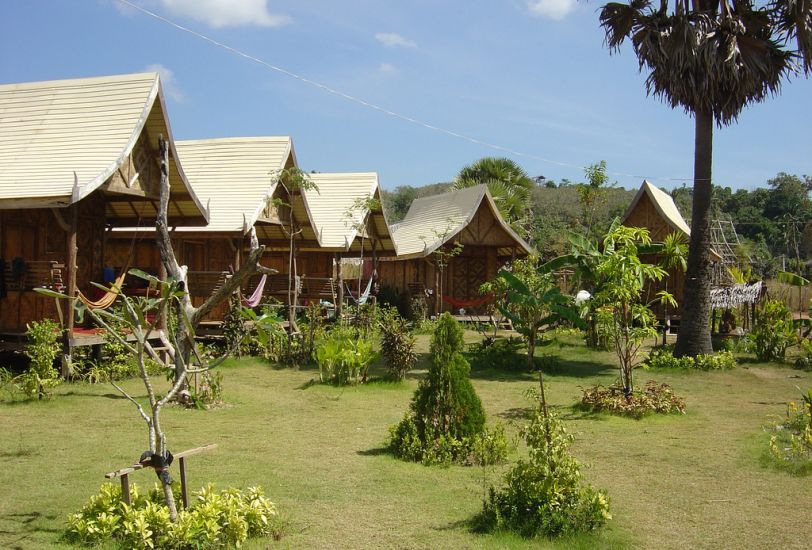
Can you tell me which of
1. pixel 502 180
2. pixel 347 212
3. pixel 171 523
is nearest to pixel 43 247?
pixel 347 212

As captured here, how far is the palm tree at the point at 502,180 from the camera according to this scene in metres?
32.3

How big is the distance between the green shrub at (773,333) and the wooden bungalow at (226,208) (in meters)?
11.2

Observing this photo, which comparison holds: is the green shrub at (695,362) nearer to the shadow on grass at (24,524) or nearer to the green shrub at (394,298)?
the green shrub at (394,298)

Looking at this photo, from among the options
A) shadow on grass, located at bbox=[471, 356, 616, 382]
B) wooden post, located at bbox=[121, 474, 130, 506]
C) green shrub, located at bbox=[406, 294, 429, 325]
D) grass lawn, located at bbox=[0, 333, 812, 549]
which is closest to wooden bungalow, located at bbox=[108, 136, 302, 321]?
grass lawn, located at bbox=[0, 333, 812, 549]

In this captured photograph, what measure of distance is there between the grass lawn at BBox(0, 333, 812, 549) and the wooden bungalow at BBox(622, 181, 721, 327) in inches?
403

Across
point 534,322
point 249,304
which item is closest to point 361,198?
point 249,304

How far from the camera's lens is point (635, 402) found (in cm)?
1091

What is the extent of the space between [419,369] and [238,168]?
712cm

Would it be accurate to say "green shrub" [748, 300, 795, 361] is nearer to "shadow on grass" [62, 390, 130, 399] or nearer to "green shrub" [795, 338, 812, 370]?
"green shrub" [795, 338, 812, 370]

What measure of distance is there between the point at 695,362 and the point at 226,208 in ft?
35.9

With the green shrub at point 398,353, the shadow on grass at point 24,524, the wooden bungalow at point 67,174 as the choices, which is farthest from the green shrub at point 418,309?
the shadow on grass at point 24,524

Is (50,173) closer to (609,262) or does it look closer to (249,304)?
(249,304)

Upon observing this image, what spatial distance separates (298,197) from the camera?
766 inches

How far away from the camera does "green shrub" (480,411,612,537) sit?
566 centimetres
